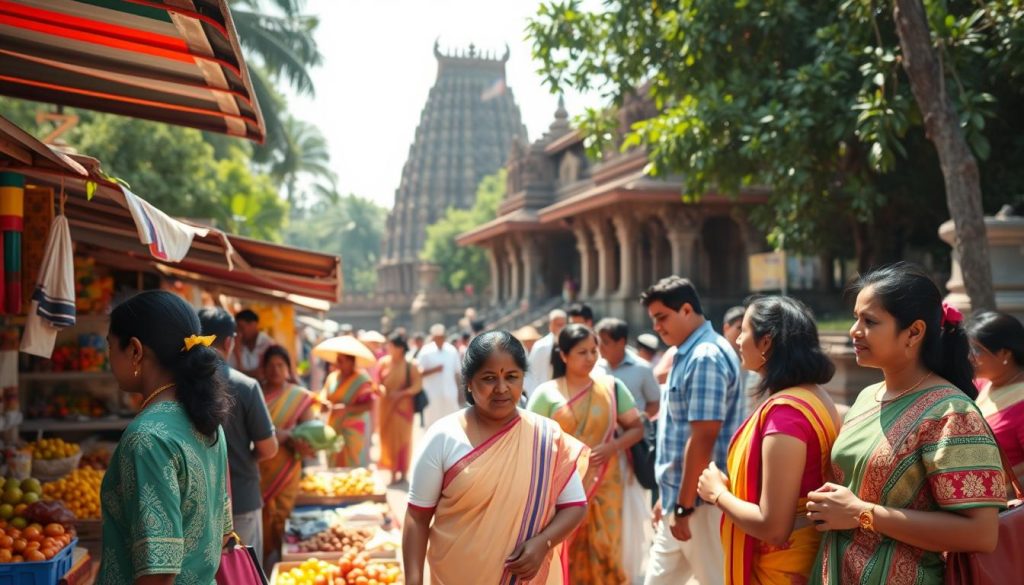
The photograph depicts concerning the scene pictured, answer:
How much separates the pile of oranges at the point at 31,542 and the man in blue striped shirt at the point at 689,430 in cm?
247

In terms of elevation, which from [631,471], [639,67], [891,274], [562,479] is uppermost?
[639,67]

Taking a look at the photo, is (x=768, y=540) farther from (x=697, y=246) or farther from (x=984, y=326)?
(x=697, y=246)

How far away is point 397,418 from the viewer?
10.2m

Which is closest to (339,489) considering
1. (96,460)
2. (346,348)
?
(346,348)

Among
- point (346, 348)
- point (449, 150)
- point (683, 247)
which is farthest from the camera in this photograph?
point (449, 150)

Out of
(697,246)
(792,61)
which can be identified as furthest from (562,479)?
(697,246)

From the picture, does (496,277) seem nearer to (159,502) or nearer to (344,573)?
(344,573)

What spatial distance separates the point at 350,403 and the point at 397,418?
261cm

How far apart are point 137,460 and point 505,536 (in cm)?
123

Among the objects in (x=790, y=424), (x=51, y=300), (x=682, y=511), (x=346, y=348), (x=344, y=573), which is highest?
(x=51, y=300)

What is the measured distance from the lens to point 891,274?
2.58 metres

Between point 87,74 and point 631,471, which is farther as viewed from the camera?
point 631,471

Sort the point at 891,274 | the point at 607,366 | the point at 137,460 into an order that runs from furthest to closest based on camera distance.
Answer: the point at 607,366, the point at 891,274, the point at 137,460

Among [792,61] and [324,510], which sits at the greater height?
[792,61]
